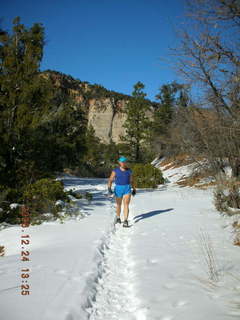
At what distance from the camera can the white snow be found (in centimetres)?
251

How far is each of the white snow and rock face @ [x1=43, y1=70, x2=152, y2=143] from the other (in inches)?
3099

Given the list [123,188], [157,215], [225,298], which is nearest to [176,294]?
[225,298]

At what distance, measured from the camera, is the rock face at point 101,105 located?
86.6 metres

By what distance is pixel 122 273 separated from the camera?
359cm

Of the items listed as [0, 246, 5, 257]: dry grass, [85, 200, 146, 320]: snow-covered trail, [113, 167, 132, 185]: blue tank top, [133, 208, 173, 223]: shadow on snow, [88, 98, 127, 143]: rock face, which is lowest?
[0, 246, 5, 257]: dry grass

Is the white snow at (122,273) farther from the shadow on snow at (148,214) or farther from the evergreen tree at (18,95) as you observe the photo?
the evergreen tree at (18,95)

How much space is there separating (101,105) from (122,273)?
294 ft

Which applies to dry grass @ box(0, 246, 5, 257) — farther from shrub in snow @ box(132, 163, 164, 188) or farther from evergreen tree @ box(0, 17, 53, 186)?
shrub in snow @ box(132, 163, 164, 188)

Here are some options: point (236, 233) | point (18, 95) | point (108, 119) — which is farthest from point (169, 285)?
point (108, 119)

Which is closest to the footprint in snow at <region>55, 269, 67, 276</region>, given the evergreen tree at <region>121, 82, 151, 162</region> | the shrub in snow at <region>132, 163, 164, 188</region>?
the shrub in snow at <region>132, 163, 164, 188</region>

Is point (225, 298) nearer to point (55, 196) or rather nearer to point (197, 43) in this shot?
point (197, 43)

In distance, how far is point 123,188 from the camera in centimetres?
662

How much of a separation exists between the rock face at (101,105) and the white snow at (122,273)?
78.7m

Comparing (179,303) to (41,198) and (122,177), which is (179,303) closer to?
(122,177)
